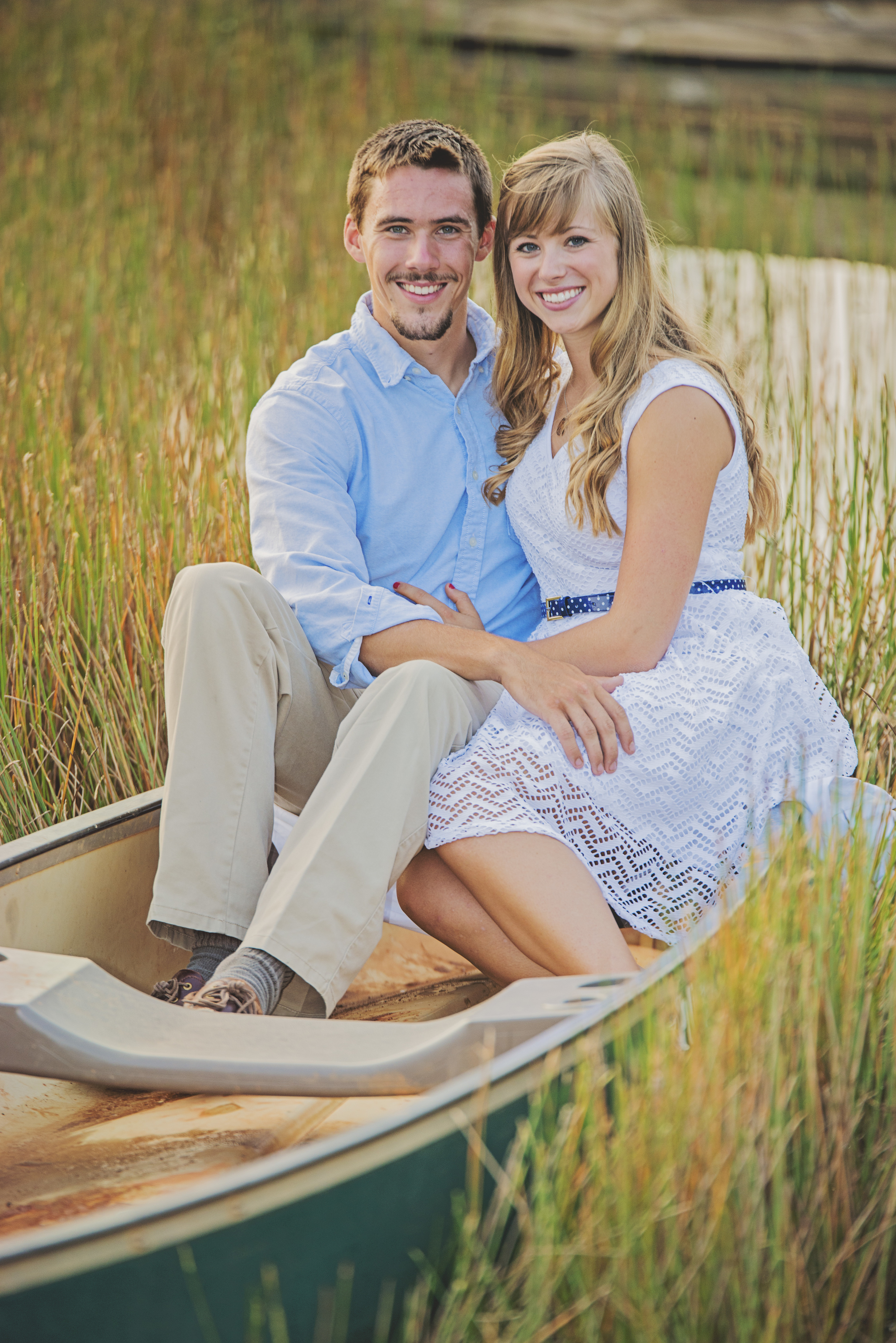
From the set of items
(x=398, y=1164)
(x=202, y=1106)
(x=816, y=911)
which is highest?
(x=816, y=911)

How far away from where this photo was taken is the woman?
1649 mm

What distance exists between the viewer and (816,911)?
125cm

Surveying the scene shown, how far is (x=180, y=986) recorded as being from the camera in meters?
1.64

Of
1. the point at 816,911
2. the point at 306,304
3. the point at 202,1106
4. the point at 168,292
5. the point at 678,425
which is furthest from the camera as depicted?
the point at 168,292

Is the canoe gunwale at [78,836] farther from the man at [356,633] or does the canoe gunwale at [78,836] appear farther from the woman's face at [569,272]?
the woman's face at [569,272]

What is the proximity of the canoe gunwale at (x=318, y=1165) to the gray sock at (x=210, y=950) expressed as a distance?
1.42ft

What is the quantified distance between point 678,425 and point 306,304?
2.07 meters

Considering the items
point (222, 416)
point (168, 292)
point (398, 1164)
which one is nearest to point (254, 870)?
point (398, 1164)

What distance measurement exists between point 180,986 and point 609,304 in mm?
1116

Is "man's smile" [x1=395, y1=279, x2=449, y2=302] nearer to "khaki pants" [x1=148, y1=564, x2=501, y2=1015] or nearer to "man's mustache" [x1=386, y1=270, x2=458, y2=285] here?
"man's mustache" [x1=386, y1=270, x2=458, y2=285]

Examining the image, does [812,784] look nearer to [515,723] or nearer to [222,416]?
[515,723]

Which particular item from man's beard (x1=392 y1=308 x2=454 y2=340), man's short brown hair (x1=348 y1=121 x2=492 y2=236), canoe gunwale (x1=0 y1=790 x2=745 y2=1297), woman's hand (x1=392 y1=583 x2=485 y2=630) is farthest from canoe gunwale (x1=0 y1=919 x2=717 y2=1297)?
man's short brown hair (x1=348 y1=121 x2=492 y2=236)

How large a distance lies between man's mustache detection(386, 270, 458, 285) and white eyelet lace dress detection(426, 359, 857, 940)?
0.44 m

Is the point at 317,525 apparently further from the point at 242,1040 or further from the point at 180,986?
the point at 242,1040
